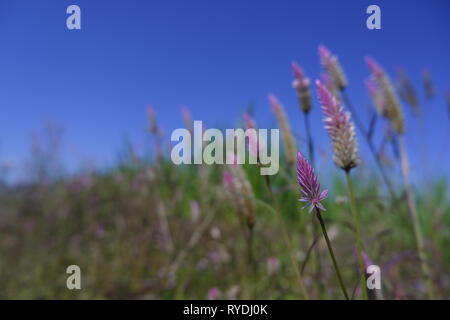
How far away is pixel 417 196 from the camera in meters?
2.10

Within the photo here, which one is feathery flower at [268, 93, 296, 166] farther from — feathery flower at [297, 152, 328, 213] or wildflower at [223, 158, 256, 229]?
feathery flower at [297, 152, 328, 213]

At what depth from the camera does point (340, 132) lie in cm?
53

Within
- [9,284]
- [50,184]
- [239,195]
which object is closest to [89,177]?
[50,184]

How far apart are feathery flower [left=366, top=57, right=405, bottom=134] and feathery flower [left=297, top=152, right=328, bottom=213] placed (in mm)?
614

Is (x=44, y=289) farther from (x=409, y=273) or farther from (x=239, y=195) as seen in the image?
(x=409, y=273)

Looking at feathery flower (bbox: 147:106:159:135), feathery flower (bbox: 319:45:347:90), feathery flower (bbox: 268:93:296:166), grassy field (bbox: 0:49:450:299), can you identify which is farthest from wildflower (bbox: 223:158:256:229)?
feathery flower (bbox: 147:106:159:135)

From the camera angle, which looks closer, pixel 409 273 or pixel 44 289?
pixel 409 273

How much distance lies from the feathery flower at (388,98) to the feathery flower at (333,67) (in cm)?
12

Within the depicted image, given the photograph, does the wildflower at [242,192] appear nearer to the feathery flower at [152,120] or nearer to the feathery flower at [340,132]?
→ the feathery flower at [340,132]

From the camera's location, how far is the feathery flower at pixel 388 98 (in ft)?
3.15

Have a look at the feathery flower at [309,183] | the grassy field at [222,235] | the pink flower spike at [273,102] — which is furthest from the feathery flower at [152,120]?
the feathery flower at [309,183]

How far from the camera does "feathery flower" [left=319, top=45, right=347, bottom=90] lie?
0.87 metres
